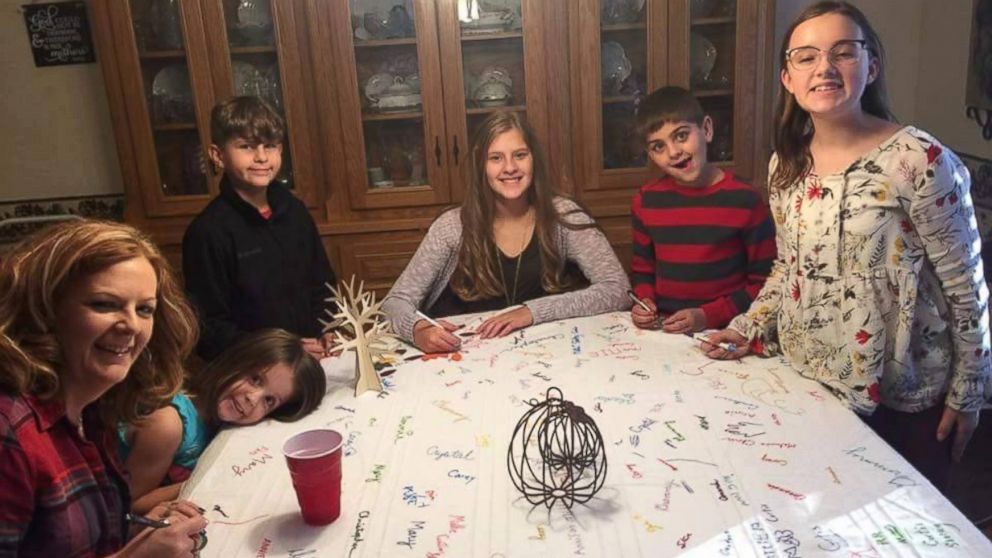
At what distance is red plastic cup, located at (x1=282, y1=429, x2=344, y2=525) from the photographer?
3.37 ft

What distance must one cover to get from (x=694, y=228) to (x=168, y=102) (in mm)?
1887

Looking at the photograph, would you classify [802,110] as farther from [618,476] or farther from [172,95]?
[172,95]

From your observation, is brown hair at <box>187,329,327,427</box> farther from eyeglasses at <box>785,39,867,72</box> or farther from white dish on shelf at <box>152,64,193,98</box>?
white dish on shelf at <box>152,64,193,98</box>

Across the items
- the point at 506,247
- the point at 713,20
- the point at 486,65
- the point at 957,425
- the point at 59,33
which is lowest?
the point at 957,425

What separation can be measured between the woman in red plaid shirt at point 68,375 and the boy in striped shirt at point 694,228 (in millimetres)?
1093

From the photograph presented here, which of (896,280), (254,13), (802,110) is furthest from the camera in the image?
(254,13)

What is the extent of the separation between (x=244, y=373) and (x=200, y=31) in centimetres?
166

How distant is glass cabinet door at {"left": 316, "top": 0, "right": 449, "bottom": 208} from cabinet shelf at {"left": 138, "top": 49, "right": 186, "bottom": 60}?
48 cm

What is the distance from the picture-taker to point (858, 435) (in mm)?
1216

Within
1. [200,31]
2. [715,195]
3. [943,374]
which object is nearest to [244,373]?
[715,195]

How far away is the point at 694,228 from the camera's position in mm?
1854

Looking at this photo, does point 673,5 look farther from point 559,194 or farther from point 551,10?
point 559,194

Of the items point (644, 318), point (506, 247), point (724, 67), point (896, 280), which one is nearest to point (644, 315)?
point (644, 318)

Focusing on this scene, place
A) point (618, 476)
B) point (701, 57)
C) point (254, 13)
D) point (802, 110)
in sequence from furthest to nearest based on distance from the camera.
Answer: point (701, 57)
point (254, 13)
point (802, 110)
point (618, 476)
